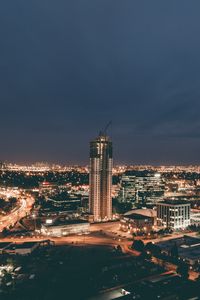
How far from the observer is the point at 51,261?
111 ft

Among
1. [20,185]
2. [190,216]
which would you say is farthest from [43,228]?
[20,185]

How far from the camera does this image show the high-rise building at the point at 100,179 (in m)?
57.3

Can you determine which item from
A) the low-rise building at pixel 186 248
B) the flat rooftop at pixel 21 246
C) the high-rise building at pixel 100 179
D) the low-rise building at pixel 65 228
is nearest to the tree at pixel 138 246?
the low-rise building at pixel 186 248

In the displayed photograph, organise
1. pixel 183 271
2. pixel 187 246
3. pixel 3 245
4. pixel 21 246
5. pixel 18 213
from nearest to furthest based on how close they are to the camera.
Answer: pixel 183 271
pixel 21 246
pixel 187 246
pixel 3 245
pixel 18 213

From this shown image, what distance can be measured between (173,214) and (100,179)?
13.9 metres

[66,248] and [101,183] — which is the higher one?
[101,183]

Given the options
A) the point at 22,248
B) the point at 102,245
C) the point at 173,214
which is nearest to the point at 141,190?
the point at 173,214

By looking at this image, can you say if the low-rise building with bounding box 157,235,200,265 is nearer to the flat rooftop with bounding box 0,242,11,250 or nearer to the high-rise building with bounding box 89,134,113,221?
the high-rise building with bounding box 89,134,113,221

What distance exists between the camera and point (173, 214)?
2047 inches

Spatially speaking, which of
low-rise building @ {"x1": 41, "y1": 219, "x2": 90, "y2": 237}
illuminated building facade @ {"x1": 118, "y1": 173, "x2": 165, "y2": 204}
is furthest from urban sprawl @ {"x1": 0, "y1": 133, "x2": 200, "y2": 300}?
illuminated building facade @ {"x1": 118, "y1": 173, "x2": 165, "y2": 204}

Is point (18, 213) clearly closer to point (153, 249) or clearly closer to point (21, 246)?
point (21, 246)

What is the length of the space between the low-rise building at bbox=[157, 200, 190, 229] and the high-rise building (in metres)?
9.52

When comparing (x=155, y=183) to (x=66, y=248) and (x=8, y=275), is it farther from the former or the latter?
(x=8, y=275)

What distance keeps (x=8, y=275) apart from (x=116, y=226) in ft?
90.8
